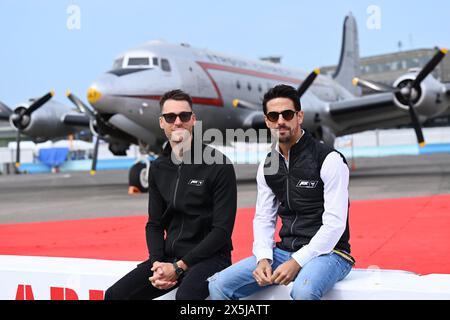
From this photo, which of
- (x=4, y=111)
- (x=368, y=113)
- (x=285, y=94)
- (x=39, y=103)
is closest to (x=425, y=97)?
(x=368, y=113)

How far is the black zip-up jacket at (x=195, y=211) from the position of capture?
4.17 meters

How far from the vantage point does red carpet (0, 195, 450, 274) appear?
7.25 meters

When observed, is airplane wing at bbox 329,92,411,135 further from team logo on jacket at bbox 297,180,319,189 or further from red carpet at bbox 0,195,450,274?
team logo on jacket at bbox 297,180,319,189

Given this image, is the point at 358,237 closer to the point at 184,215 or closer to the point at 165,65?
the point at 184,215

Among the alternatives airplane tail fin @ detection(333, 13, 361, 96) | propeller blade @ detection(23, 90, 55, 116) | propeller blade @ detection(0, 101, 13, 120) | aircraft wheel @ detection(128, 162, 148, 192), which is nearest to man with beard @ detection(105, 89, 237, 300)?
aircraft wheel @ detection(128, 162, 148, 192)

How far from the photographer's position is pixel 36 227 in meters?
11.2

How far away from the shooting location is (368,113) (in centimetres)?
2189

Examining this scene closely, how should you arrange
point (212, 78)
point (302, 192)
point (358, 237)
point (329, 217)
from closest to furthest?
point (329, 217) → point (302, 192) → point (358, 237) → point (212, 78)

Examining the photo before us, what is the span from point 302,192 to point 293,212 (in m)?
0.16

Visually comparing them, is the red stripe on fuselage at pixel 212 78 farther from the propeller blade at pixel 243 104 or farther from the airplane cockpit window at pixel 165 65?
the airplane cockpit window at pixel 165 65

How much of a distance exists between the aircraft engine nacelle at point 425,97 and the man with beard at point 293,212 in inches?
657

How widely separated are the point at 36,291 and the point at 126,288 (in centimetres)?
75

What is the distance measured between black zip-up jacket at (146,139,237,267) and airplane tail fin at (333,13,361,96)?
1183 inches
